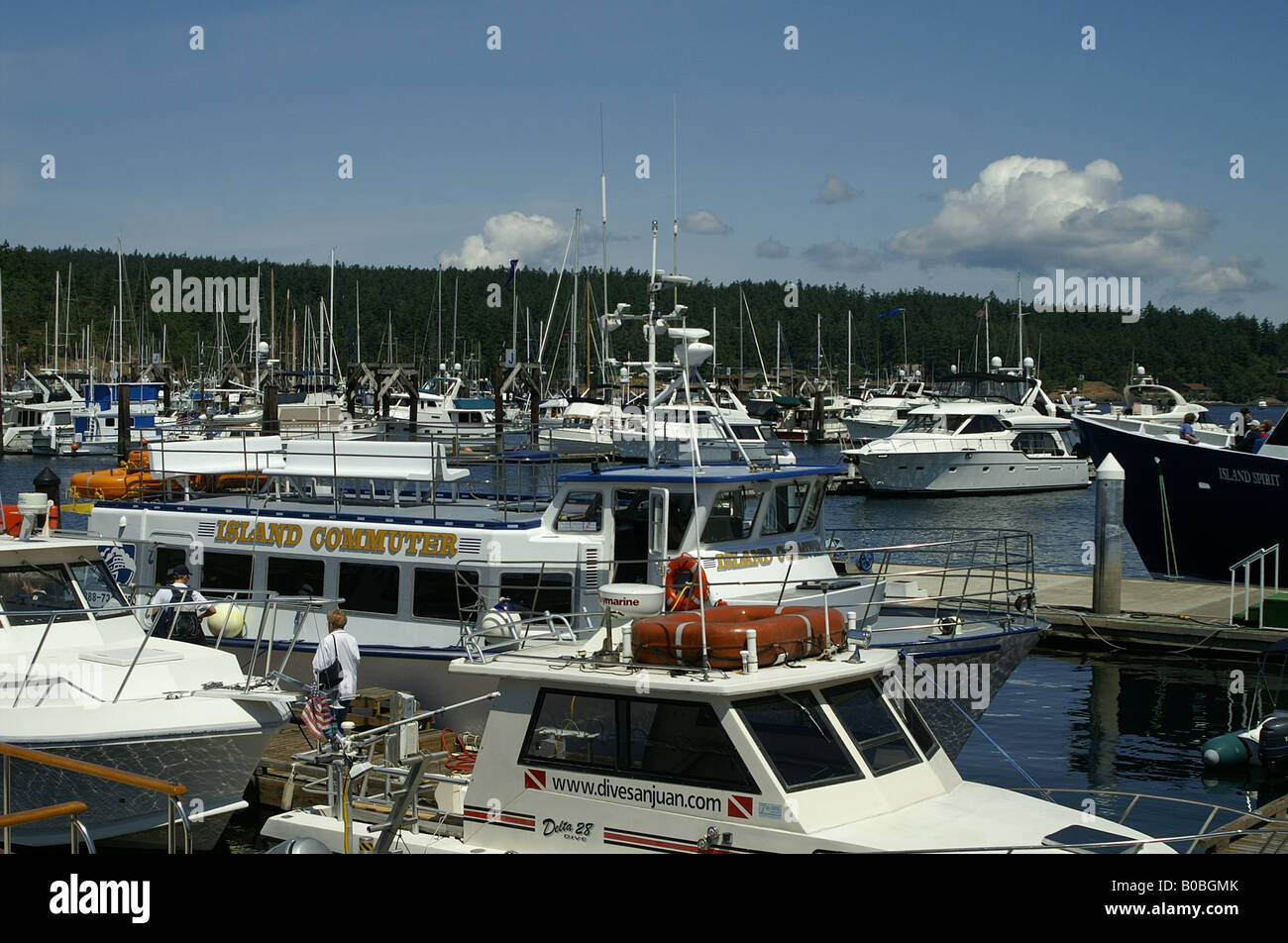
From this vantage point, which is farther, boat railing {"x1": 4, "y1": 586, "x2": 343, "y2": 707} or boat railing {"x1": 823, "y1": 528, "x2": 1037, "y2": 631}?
boat railing {"x1": 823, "y1": 528, "x2": 1037, "y2": 631}

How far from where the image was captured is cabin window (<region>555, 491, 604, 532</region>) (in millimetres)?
15328

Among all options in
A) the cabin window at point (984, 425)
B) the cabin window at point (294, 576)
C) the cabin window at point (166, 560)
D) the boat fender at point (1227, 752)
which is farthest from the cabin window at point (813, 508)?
the cabin window at point (984, 425)

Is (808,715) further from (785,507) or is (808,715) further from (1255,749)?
(1255,749)

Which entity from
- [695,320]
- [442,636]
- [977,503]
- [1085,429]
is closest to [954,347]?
[695,320]

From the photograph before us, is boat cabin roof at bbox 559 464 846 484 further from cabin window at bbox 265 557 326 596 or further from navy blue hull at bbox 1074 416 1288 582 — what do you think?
navy blue hull at bbox 1074 416 1288 582

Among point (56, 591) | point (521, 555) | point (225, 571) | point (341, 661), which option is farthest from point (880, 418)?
point (341, 661)

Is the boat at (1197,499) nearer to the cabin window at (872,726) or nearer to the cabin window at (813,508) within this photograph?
the cabin window at (813,508)

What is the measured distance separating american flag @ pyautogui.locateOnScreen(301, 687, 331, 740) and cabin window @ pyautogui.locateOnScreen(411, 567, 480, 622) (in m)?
3.99

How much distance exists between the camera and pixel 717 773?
8312 mm

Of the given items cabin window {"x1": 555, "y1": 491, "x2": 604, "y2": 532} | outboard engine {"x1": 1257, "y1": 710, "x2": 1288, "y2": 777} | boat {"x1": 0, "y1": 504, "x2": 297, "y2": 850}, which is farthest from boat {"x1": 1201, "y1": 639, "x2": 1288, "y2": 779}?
boat {"x1": 0, "y1": 504, "x2": 297, "y2": 850}

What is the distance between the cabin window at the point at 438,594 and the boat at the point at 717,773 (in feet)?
21.1

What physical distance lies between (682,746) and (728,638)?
2.59ft

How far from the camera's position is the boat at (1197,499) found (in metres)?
26.2
